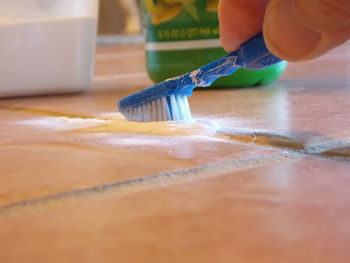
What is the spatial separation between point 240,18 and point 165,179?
18 centimetres

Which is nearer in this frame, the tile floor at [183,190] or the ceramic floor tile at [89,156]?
the tile floor at [183,190]

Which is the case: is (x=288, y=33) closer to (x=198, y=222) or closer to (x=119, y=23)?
(x=198, y=222)

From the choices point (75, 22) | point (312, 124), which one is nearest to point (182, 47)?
point (75, 22)

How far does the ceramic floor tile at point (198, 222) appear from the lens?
0.25m

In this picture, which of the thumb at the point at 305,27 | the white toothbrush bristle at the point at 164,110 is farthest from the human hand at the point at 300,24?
the white toothbrush bristle at the point at 164,110

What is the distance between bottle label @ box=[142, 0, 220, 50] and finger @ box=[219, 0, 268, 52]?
16.3 inches

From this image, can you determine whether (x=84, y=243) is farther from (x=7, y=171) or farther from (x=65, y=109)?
(x=65, y=109)

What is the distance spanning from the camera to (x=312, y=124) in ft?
1.76

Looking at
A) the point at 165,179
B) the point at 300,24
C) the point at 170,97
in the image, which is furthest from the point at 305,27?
the point at 170,97

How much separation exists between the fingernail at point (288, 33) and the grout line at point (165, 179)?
78 millimetres

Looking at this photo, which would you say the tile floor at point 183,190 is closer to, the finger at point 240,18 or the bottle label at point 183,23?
the finger at point 240,18

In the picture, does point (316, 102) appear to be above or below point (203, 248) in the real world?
below

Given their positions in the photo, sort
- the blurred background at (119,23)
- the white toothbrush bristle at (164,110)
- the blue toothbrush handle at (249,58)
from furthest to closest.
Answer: the blurred background at (119,23)
the white toothbrush bristle at (164,110)
the blue toothbrush handle at (249,58)

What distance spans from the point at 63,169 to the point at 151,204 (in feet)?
0.37
